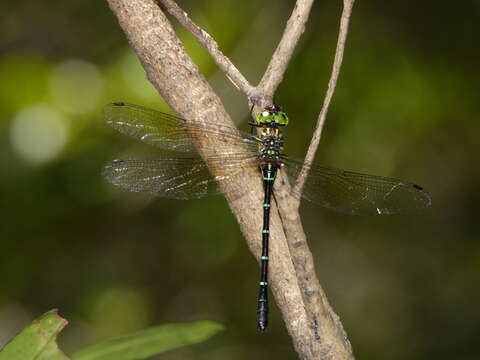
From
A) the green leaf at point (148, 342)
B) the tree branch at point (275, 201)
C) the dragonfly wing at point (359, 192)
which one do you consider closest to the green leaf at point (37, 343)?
the green leaf at point (148, 342)

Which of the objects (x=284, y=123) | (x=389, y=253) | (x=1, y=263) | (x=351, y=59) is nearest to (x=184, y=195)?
(x=284, y=123)

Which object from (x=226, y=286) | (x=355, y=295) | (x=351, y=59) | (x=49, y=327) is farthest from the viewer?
(x=355, y=295)

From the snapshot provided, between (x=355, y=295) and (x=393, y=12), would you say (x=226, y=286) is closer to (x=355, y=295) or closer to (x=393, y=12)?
(x=355, y=295)

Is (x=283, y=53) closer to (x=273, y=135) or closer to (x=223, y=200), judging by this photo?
(x=273, y=135)

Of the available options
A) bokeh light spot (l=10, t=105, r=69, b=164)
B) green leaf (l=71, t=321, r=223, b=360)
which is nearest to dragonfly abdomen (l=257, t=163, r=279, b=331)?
green leaf (l=71, t=321, r=223, b=360)

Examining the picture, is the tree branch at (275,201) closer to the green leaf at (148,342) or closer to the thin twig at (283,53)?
the thin twig at (283,53)

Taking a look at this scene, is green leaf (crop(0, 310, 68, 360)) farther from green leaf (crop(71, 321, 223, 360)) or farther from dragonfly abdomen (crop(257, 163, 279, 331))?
dragonfly abdomen (crop(257, 163, 279, 331))
